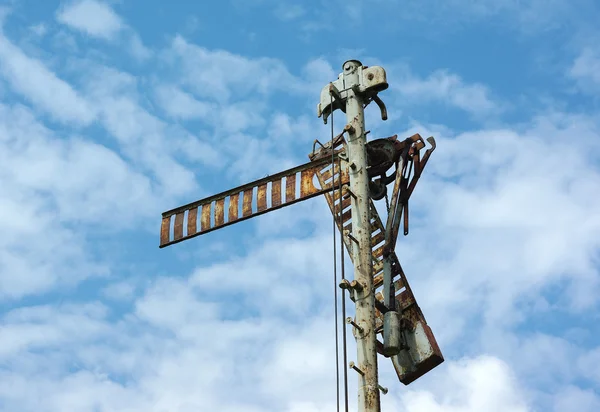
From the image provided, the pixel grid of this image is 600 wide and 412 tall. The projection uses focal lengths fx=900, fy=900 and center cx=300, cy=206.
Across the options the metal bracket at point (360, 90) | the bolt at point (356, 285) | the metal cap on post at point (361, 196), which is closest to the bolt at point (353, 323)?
the metal cap on post at point (361, 196)

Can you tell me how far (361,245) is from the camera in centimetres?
1209

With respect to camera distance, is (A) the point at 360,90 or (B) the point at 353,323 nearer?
(B) the point at 353,323

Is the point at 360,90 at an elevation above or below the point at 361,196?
above

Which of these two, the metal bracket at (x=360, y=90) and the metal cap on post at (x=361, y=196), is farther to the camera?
the metal bracket at (x=360, y=90)

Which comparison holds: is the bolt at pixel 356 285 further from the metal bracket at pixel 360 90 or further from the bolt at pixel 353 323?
the metal bracket at pixel 360 90

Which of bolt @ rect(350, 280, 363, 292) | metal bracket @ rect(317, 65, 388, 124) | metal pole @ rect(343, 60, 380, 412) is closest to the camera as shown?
metal pole @ rect(343, 60, 380, 412)

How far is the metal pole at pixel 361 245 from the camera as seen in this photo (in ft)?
36.9

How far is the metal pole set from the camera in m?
11.2

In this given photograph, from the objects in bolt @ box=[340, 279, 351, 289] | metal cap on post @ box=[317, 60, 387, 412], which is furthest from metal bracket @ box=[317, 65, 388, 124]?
bolt @ box=[340, 279, 351, 289]

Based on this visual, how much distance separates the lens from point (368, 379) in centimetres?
1124

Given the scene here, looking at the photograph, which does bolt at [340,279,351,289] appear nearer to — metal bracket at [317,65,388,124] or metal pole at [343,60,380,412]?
metal pole at [343,60,380,412]

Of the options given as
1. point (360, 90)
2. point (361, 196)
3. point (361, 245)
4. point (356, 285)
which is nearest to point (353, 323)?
point (356, 285)

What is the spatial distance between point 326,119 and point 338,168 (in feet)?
2.90

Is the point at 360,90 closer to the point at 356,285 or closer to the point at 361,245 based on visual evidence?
the point at 361,245
